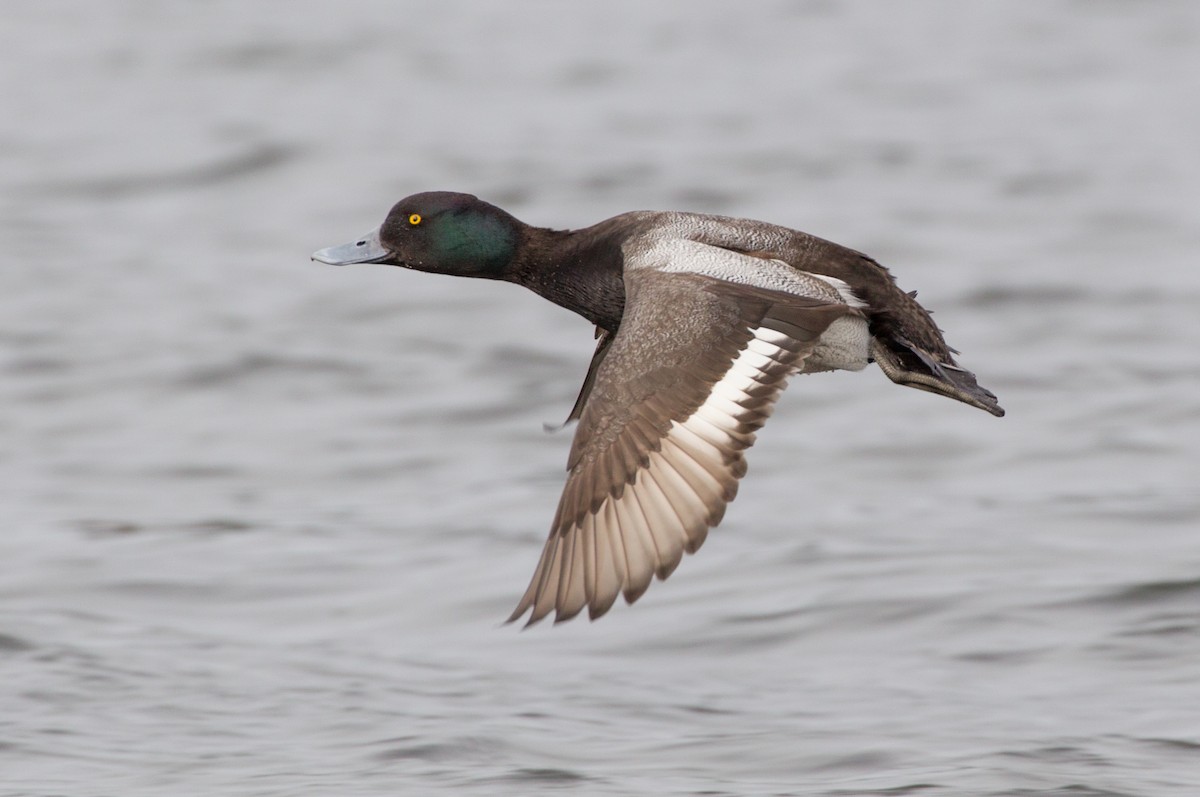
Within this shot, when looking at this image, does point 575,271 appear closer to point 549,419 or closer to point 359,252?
point 359,252

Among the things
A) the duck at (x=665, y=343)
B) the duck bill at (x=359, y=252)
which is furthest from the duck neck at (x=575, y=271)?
the duck bill at (x=359, y=252)

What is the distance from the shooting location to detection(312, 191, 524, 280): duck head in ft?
20.0

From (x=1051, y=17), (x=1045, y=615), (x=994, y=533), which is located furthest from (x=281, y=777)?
(x=1051, y=17)

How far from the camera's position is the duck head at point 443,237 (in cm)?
611

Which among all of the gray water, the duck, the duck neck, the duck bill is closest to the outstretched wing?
the duck

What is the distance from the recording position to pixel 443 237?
6113 millimetres

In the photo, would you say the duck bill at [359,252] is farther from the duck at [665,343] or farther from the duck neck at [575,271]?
the duck neck at [575,271]

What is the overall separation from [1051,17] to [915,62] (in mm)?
1929

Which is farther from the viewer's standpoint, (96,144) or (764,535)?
(96,144)

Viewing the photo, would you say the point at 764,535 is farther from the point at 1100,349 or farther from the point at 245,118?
the point at 245,118

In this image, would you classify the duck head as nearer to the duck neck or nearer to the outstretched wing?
the duck neck

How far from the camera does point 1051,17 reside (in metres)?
Answer: 17.7

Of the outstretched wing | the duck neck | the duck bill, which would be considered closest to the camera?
the outstretched wing

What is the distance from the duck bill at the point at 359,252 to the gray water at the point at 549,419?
1491 mm
